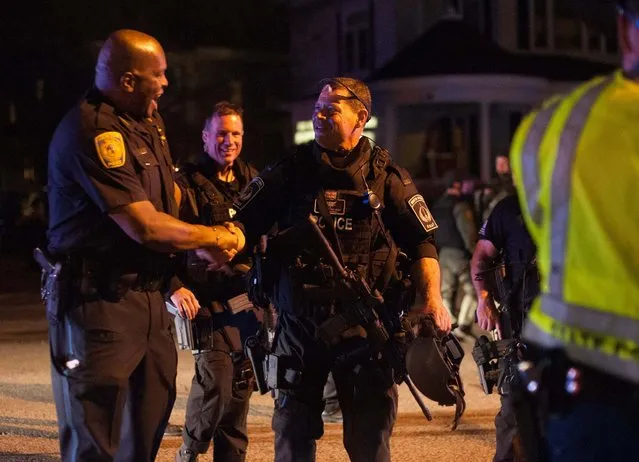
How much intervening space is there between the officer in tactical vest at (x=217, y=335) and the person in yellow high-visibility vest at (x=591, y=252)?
10.3ft

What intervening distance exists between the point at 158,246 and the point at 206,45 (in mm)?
27892

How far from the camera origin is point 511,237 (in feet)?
17.9

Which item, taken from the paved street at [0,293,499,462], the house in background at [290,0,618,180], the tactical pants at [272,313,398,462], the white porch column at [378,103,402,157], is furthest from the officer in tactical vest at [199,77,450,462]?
the white porch column at [378,103,402,157]

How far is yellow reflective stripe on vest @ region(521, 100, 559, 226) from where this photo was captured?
246 centimetres

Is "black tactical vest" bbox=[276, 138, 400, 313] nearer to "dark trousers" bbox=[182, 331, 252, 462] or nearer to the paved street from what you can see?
"dark trousers" bbox=[182, 331, 252, 462]

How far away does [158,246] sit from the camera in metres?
3.91

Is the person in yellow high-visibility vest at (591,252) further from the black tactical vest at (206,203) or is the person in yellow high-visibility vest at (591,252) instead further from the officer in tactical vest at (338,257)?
the black tactical vest at (206,203)

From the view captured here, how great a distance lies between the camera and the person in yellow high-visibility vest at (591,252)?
2299 mm

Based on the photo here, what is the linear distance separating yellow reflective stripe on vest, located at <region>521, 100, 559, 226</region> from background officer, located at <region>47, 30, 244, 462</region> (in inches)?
69.3

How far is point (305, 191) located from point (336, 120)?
351 mm

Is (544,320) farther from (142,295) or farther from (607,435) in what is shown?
(142,295)

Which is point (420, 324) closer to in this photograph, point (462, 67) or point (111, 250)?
point (111, 250)

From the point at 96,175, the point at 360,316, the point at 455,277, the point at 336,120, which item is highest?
the point at 336,120

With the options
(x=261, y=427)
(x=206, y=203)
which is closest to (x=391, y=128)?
(x=261, y=427)
